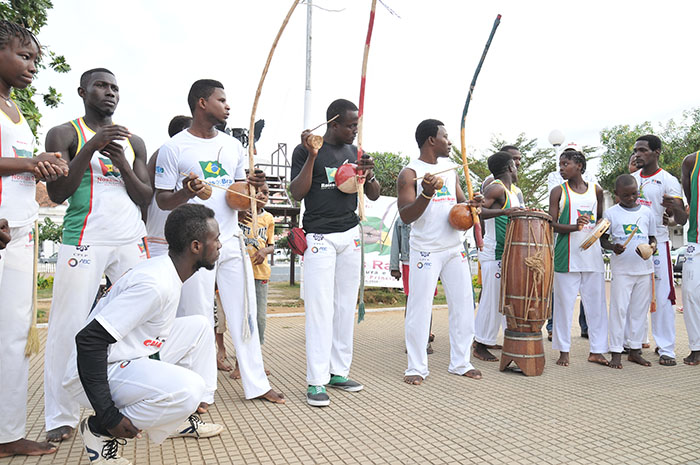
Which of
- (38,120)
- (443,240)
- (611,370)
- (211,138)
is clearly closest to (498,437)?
(443,240)

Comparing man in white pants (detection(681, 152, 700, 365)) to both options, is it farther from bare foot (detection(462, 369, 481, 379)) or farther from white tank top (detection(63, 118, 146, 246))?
white tank top (detection(63, 118, 146, 246))

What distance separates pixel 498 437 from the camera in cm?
329

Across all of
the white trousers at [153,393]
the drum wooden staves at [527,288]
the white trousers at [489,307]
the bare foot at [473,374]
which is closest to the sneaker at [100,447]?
the white trousers at [153,393]

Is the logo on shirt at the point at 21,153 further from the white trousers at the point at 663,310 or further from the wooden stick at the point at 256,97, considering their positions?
the white trousers at the point at 663,310

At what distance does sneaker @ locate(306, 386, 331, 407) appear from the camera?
13.1 feet

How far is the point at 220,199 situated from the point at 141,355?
1443 millimetres

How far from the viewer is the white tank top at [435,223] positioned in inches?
191

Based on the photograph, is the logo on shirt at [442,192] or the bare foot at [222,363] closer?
the logo on shirt at [442,192]

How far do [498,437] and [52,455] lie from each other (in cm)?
261

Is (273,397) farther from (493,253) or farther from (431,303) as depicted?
(493,253)

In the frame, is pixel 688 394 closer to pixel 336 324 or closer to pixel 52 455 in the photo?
pixel 336 324

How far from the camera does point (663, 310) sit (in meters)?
5.81

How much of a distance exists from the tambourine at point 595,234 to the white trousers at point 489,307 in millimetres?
965

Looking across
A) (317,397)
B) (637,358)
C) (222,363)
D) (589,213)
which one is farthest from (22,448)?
(637,358)
